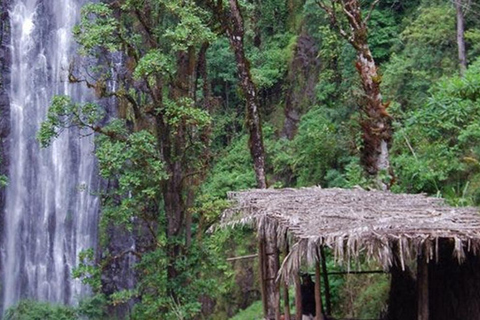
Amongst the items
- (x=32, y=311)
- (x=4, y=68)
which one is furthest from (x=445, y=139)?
(x=4, y=68)

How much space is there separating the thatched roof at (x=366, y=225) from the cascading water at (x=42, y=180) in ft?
50.3

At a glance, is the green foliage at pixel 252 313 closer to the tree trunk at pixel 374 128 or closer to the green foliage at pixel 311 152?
the green foliage at pixel 311 152

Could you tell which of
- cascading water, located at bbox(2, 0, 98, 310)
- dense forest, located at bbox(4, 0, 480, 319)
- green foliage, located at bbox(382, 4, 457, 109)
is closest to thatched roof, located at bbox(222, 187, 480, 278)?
dense forest, located at bbox(4, 0, 480, 319)

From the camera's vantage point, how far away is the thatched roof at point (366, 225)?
21.9 feet

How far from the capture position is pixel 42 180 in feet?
82.5

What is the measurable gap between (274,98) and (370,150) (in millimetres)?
10667

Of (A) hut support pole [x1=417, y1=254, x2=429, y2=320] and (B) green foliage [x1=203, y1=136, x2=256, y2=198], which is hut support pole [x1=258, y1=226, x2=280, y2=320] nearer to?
(A) hut support pole [x1=417, y1=254, x2=429, y2=320]

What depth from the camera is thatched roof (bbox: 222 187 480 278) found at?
6672 millimetres

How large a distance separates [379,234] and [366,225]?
0.21m

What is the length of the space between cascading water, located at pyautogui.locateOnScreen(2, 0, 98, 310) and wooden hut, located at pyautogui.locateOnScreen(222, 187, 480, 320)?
14.6 meters

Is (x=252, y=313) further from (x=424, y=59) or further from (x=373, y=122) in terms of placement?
(x=424, y=59)

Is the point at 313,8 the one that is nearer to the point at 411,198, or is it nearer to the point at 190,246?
the point at 190,246

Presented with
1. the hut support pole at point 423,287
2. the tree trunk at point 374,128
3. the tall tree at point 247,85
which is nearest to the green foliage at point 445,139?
the tree trunk at point 374,128

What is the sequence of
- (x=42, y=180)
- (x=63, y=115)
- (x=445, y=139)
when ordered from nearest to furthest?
(x=445, y=139)
(x=63, y=115)
(x=42, y=180)
